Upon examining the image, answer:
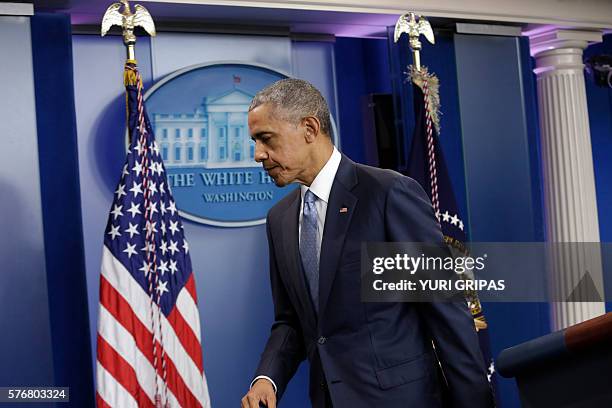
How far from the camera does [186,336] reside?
11.7 ft

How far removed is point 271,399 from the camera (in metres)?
2.14

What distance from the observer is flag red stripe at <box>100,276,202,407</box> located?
343 centimetres

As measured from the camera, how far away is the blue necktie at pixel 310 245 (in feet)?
7.18

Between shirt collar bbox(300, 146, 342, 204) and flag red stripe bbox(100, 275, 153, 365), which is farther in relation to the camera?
flag red stripe bbox(100, 275, 153, 365)

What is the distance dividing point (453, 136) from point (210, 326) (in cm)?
168

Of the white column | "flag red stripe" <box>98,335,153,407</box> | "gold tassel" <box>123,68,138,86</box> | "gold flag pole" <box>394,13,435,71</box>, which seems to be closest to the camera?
"flag red stripe" <box>98,335,153,407</box>

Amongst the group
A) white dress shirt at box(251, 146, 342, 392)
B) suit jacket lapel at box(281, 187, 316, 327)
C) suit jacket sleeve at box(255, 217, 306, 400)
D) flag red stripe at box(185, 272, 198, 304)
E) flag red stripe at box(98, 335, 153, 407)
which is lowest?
flag red stripe at box(98, 335, 153, 407)

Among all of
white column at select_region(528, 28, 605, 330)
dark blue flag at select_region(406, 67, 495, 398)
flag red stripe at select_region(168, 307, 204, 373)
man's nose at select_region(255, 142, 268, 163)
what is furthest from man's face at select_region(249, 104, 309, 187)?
white column at select_region(528, 28, 605, 330)

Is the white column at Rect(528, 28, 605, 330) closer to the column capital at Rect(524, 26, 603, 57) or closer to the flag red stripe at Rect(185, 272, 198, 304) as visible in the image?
the column capital at Rect(524, 26, 603, 57)

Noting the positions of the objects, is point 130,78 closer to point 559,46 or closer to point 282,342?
point 282,342

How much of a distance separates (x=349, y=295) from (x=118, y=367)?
5.16 ft

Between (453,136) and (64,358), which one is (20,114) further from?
(453,136)

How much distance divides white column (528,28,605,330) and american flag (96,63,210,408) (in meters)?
2.45

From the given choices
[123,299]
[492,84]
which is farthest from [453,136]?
[123,299]
